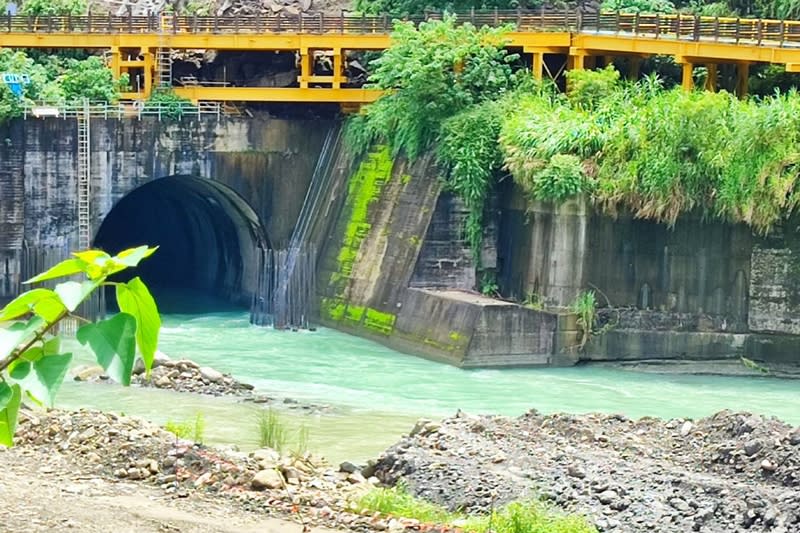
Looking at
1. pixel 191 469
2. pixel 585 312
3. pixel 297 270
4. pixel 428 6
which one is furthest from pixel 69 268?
pixel 428 6

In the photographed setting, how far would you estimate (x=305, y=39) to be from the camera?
39.5m

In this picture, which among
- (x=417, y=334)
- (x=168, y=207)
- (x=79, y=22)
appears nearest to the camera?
(x=417, y=334)

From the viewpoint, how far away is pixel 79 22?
1609 inches

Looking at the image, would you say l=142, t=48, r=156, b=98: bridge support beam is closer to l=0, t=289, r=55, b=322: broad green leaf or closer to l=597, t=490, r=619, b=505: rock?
l=597, t=490, r=619, b=505: rock

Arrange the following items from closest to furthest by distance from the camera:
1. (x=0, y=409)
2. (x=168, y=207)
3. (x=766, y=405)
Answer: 1. (x=0, y=409)
2. (x=766, y=405)
3. (x=168, y=207)

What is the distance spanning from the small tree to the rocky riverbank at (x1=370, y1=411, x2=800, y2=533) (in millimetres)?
13832

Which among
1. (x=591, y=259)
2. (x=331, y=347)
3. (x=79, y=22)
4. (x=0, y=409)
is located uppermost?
(x=79, y=22)

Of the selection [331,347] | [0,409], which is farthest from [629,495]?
[331,347]

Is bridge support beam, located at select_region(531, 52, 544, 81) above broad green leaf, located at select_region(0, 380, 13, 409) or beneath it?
above

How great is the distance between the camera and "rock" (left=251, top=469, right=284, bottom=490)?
16.9m

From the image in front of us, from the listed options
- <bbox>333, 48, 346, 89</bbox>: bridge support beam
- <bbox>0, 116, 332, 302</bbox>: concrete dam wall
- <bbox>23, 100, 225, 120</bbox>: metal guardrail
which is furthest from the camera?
<bbox>333, 48, 346, 89</bbox>: bridge support beam

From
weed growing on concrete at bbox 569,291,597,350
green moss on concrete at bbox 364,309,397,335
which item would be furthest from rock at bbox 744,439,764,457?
green moss on concrete at bbox 364,309,397,335

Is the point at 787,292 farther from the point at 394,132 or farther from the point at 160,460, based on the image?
the point at 160,460

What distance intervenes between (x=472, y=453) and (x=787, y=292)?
47.3ft
